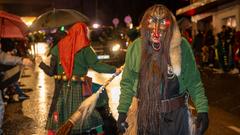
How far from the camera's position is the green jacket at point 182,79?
12.8 ft

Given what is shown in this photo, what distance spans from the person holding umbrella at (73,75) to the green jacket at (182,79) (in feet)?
6.18

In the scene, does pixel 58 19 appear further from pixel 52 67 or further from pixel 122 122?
pixel 122 122

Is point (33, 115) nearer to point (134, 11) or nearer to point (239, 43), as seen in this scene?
point (239, 43)

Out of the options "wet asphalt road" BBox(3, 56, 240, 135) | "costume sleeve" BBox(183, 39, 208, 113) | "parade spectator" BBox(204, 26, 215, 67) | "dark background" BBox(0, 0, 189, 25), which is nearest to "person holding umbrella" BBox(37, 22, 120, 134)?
"wet asphalt road" BBox(3, 56, 240, 135)

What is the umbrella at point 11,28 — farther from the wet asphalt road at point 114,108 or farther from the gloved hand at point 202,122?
the gloved hand at point 202,122

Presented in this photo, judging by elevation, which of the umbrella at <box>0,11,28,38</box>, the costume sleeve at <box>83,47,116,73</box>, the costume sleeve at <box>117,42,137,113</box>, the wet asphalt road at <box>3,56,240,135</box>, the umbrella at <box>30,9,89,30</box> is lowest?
the wet asphalt road at <box>3,56,240,135</box>

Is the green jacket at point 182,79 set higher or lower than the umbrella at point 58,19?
lower

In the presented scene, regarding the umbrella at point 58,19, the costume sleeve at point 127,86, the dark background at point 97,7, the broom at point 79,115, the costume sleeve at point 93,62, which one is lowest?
the broom at point 79,115

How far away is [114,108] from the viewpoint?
1053cm

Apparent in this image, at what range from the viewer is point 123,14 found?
60219 millimetres

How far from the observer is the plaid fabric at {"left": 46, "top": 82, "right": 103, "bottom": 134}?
Result: 584cm

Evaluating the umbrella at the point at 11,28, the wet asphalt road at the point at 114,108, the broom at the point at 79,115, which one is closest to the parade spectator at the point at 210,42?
the wet asphalt road at the point at 114,108

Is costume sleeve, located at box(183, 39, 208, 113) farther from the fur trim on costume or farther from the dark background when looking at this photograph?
the dark background

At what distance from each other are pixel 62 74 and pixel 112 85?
9.17m
